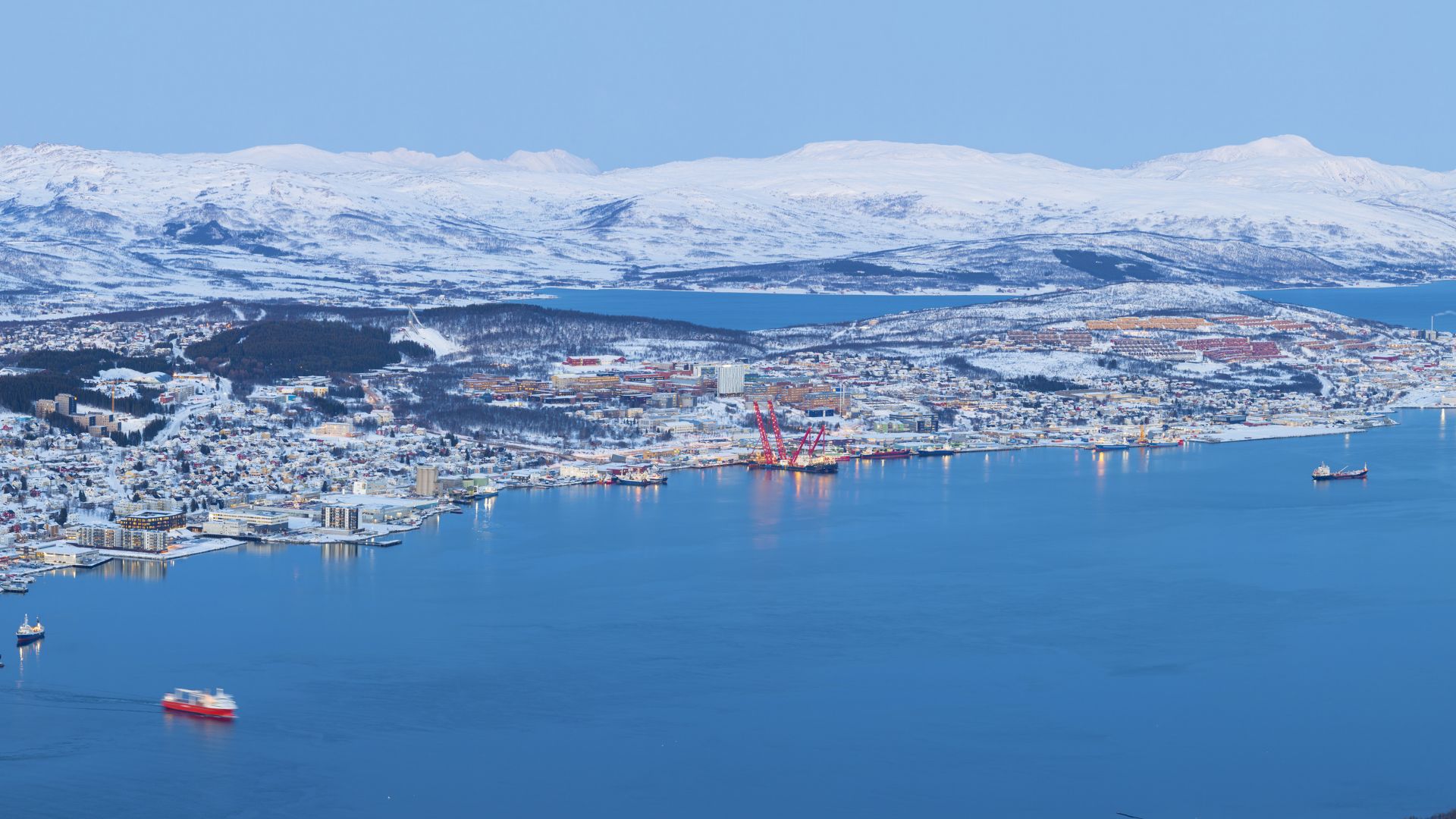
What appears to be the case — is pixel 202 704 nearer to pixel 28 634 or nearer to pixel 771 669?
pixel 28 634

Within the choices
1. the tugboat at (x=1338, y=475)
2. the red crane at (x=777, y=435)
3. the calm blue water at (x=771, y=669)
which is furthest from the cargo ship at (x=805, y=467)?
the tugboat at (x=1338, y=475)

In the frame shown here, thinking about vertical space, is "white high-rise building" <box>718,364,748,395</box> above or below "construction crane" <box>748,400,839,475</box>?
above

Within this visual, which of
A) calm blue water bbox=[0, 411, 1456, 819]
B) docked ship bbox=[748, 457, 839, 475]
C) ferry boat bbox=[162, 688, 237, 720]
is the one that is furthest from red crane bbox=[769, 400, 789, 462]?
ferry boat bbox=[162, 688, 237, 720]

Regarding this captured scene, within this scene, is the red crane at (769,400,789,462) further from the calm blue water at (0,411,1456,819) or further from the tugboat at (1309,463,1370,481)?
the tugboat at (1309,463,1370,481)

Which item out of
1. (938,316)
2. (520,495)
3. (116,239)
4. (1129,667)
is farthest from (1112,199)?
(1129,667)

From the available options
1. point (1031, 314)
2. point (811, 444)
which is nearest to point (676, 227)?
point (1031, 314)
